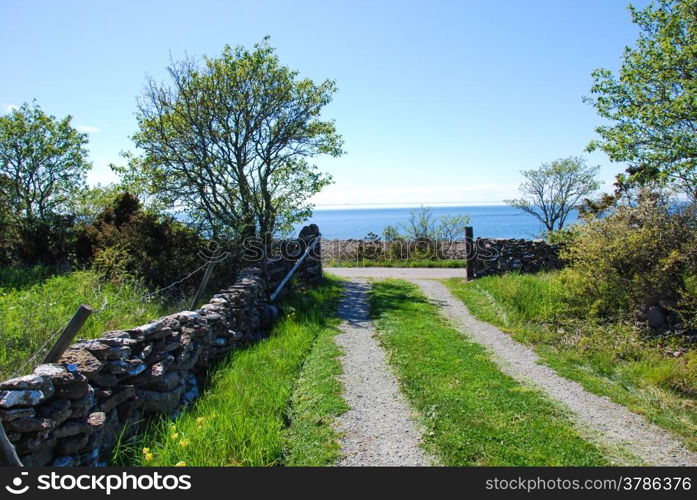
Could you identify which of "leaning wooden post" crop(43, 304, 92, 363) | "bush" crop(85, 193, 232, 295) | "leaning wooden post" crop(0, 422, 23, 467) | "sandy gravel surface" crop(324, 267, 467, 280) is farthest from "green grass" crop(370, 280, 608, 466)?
"sandy gravel surface" crop(324, 267, 467, 280)

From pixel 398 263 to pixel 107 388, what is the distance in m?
18.0

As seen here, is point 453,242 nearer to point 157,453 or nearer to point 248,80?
point 248,80

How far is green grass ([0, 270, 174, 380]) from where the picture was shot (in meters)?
6.35

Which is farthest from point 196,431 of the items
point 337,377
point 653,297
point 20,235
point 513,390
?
point 20,235

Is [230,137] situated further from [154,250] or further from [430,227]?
[430,227]

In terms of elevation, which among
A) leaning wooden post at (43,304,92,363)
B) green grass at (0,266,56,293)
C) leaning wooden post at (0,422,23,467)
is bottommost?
leaning wooden post at (0,422,23,467)

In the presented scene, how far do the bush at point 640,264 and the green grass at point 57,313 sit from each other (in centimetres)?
929

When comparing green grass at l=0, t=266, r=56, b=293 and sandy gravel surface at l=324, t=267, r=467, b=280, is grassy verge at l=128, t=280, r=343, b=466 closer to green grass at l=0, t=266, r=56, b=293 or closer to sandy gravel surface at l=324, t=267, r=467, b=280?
green grass at l=0, t=266, r=56, b=293

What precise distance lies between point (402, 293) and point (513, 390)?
306 inches

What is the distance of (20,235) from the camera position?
17.2 m

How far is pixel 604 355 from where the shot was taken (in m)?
8.00

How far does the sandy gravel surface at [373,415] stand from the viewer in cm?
491

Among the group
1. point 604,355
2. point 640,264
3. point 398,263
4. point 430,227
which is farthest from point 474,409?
point 430,227

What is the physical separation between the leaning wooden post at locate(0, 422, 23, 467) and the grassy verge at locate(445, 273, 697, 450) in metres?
6.71
